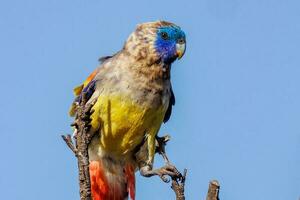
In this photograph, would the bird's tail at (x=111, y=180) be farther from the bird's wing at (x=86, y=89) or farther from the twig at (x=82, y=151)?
the twig at (x=82, y=151)

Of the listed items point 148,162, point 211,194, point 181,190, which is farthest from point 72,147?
point 148,162

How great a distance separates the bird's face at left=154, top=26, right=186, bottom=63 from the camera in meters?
7.54

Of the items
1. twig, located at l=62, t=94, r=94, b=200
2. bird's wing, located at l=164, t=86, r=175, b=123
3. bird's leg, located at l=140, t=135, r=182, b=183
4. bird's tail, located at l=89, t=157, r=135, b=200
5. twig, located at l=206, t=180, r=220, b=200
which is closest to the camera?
twig, located at l=206, t=180, r=220, b=200

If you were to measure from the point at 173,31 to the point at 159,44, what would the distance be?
22 cm

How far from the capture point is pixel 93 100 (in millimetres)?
7223

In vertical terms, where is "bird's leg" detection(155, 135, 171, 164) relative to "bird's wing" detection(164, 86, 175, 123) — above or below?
below

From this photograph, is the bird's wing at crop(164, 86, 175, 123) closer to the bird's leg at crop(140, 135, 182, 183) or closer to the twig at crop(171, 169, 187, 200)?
the bird's leg at crop(140, 135, 182, 183)

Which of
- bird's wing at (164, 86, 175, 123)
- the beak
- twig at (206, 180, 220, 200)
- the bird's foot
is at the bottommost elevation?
twig at (206, 180, 220, 200)

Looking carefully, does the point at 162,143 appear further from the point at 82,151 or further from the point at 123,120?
the point at 82,151

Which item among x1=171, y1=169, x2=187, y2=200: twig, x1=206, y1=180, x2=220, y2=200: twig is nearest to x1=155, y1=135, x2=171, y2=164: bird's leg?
x1=171, y1=169, x2=187, y2=200: twig

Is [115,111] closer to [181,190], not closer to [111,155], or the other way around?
[111,155]

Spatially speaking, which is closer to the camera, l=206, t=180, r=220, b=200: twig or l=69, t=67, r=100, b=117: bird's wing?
l=206, t=180, r=220, b=200: twig

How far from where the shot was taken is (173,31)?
7609 millimetres

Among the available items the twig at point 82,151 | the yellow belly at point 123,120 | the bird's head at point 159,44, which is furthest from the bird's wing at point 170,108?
A: the twig at point 82,151
